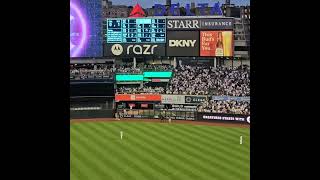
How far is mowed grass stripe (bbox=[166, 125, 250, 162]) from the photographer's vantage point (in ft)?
94.0

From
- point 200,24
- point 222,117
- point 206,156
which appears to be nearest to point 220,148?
point 206,156

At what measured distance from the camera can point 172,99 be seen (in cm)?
5072

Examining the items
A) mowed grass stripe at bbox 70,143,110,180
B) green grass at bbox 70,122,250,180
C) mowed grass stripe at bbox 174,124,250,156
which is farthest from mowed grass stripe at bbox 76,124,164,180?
mowed grass stripe at bbox 174,124,250,156

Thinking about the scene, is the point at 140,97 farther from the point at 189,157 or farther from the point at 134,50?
the point at 189,157

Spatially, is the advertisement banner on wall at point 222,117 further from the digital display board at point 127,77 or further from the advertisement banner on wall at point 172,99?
the digital display board at point 127,77

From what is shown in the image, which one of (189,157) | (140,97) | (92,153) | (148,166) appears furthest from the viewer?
(140,97)

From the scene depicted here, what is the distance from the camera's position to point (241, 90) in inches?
2040

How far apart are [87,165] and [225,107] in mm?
24532

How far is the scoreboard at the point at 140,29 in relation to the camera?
190 ft

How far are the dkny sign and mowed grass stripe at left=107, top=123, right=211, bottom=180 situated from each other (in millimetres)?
24692

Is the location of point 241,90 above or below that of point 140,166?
above
